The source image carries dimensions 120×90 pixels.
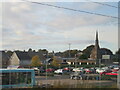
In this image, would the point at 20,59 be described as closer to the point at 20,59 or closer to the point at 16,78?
the point at 20,59

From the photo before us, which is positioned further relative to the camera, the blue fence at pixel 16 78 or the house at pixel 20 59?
the house at pixel 20 59

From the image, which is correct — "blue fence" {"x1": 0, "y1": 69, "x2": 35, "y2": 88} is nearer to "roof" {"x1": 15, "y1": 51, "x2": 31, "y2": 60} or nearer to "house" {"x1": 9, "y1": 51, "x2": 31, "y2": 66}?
"house" {"x1": 9, "y1": 51, "x2": 31, "y2": 66}

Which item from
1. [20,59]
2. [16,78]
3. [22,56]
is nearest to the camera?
[16,78]

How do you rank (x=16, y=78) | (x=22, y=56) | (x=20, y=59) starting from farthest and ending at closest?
(x=22, y=56)
(x=20, y=59)
(x=16, y=78)

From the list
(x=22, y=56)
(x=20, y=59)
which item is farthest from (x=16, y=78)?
(x=22, y=56)

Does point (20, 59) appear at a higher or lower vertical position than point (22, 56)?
lower

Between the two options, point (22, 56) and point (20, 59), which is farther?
point (22, 56)

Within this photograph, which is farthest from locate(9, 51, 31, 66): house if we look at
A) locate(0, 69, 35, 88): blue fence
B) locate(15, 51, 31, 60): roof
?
locate(0, 69, 35, 88): blue fence

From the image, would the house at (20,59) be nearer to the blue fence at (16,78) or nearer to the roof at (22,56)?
the roof at (22,56)

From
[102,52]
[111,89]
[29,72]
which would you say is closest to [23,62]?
[102,52]

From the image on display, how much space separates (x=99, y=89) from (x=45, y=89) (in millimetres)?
3503

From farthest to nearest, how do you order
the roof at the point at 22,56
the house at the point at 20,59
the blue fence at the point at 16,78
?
1. the roof at the point at 22,56
2. the house at the point at 20,59
3. the blue fence at the point at 16,78

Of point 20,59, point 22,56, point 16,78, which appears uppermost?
point 22,56

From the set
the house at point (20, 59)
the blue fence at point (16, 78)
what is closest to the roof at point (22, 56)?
the house at point (20, 59)
